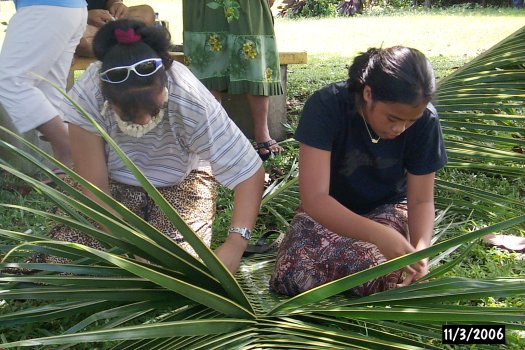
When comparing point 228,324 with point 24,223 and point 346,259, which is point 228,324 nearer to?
point 346,259

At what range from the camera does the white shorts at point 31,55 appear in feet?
11.5

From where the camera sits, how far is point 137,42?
7.08ft

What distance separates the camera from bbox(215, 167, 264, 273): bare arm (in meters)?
2.13

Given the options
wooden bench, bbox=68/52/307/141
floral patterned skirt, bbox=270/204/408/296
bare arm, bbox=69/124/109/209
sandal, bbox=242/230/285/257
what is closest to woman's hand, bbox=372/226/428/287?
floral patterned skirt, bbox=270/204/408/296

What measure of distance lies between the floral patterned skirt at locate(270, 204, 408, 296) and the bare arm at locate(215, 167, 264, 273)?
14 centimetres

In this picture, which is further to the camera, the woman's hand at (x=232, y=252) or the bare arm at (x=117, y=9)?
the bare arm at (x=117, y=9)

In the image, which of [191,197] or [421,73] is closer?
[421,73]

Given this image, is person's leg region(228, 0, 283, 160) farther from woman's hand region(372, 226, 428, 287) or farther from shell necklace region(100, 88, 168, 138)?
woman's hand region(372, 226, 428, 287)

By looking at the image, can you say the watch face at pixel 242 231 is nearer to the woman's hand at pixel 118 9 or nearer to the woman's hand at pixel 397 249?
the woman's hand at pixel 397 249

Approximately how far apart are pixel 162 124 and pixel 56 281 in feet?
3.16

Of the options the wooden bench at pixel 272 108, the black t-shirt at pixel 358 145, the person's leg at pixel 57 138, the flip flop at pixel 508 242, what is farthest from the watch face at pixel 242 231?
the wooden bench at pixel 272 108

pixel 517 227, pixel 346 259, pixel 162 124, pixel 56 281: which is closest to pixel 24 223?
pixel 162 124

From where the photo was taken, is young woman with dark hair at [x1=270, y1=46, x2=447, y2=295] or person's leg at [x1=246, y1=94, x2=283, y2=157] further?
person's leg at [x1=246, y1=94, x2=283, y2=157]

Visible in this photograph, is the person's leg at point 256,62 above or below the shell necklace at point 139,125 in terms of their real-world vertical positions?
below
